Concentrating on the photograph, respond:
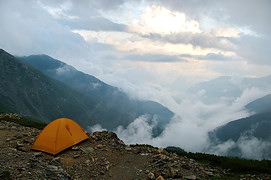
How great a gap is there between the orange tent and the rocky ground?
1.47ft

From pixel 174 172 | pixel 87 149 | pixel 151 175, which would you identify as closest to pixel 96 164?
pixel 87 149

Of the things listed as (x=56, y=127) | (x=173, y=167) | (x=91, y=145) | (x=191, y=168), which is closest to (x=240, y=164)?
(x=191, y=168)

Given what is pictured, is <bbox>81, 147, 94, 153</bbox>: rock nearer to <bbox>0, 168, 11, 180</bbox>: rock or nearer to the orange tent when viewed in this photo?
the orange tent

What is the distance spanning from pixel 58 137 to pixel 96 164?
4291mm

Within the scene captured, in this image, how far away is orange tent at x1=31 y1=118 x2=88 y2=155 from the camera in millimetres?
20438

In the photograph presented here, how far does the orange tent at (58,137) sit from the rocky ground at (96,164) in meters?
0.45

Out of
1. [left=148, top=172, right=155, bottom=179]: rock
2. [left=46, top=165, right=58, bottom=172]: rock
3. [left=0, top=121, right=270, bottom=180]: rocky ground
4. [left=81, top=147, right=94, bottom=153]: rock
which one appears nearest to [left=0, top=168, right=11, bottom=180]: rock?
[left=0, top=121, right=270, bottom=180]: rocky ground

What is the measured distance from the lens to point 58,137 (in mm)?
20984

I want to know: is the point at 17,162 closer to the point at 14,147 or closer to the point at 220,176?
the point at 14,147

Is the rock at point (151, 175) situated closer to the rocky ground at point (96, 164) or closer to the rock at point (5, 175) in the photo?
the rocky ground at point (96, 164)

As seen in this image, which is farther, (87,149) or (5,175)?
(87,149)

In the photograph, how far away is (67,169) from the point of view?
17.4 meters

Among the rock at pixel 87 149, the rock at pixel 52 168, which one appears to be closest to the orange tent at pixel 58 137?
the rock at pixel 87 149

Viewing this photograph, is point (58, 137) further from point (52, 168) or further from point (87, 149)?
point (52, 168)
